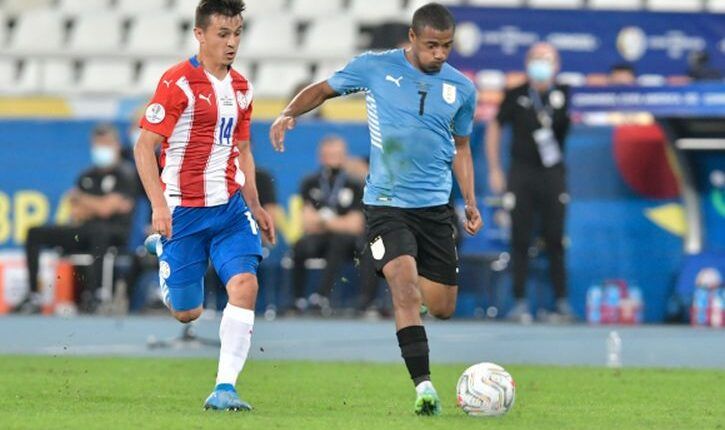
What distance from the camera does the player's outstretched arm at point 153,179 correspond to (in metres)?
8.80

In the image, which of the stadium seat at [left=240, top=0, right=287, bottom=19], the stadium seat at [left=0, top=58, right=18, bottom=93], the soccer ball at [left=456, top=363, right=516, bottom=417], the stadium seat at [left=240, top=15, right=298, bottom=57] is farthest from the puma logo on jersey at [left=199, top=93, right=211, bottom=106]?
the stadium seat at [left=0, top=58, right=18, bottom=93]

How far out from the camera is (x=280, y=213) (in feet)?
66.1

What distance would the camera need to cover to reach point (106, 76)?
82.8 ft

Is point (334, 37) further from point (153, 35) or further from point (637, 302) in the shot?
point (637, 302)

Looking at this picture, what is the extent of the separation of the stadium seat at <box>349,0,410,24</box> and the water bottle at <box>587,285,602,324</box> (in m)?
6.38

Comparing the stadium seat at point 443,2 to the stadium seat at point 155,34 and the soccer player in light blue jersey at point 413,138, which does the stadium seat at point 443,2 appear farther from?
the soccer player in light blue jersey at point 413,138

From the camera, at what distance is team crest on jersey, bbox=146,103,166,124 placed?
916 centimetres

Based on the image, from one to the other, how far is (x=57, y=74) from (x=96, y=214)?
6300 mm

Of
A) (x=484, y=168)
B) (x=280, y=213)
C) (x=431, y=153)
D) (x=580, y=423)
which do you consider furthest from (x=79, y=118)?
(x=580, y=423)

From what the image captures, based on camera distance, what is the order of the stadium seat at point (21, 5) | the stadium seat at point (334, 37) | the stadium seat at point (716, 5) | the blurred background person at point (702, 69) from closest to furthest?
the blurred background person at point (702, 69), the stadium seat at point (716, 5), the stadium seat at point (334, 37), the stadium seat at point (21, 5)

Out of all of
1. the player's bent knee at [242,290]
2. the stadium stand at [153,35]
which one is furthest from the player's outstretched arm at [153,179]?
the stadium stand at [153,35]

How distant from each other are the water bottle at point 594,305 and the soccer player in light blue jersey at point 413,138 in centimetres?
1010

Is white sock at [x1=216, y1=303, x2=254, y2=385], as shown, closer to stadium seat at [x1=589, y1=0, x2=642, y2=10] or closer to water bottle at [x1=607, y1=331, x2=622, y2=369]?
water bottle at [x1=607, y1=331, x2=622, y2=369]

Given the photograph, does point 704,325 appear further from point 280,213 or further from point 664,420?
point 664,420
